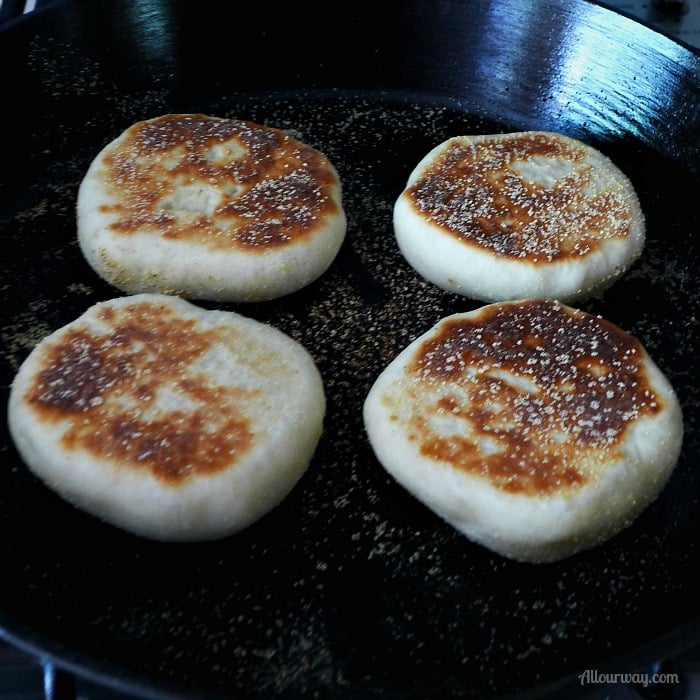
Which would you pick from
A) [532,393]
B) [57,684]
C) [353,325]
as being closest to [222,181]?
[353,325]

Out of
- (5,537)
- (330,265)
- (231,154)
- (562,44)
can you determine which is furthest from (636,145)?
(5,537)

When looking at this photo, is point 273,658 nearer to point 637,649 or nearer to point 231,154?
point 637,649

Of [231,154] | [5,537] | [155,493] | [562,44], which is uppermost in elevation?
[562,44]

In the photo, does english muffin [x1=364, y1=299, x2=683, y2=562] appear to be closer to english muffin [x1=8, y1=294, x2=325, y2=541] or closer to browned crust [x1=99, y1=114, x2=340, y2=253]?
english muffin [x1=8, y1=294, x2=325, y2=541]

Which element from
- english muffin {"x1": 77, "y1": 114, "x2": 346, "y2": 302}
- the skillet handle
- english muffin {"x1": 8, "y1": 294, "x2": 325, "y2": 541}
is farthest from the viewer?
english muffin {"x1": 77, "y1": 114, "x2": 346, "y2": 302}

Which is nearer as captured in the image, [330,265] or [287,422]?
[287,422]

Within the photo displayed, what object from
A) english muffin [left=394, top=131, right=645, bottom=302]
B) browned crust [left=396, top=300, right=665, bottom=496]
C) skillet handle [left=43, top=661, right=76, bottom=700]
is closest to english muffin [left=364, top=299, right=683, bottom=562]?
browned crust [left=396, top=300, right=665, bottom=496]
